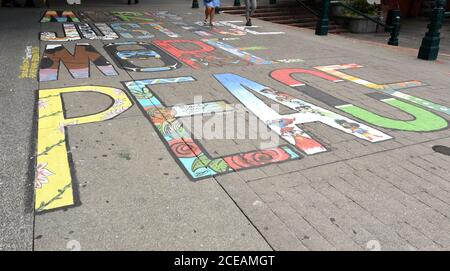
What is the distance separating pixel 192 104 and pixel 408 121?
3.04 meters

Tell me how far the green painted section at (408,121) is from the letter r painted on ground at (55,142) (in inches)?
129

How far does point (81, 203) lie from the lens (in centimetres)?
311

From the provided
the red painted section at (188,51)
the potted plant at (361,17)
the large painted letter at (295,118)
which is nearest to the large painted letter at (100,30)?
the red painted section at (188,51)

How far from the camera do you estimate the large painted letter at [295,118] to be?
4.47 meters

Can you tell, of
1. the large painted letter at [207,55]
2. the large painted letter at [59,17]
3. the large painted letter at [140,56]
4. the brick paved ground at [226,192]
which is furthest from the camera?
the large painted letter at [59,17]

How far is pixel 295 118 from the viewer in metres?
5.05

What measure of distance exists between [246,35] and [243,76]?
4.68 m

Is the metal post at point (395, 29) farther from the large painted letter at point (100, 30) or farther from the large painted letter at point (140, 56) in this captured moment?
the large painted letter at point (100, 30)

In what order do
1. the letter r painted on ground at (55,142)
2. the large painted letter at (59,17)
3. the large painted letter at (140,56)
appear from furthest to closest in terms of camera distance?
the large painted letter at (59,17) < the large painted letter at (140,56) < the letter r painted on ground at (55,142)

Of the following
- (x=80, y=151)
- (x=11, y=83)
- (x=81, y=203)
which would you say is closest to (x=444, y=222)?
(x=81, y=203)

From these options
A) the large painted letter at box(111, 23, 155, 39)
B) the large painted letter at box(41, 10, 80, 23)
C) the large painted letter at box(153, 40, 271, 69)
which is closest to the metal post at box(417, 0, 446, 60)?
the large painted letter at box(153, 40, 271, 69)

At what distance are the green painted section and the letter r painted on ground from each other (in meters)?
3.28

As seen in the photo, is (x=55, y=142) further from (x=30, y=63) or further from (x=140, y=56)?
(x=140, y=56)
